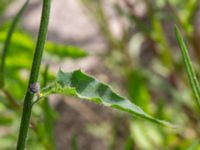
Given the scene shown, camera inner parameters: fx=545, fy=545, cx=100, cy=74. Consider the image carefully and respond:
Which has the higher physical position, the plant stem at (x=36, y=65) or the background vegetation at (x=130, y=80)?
the plant stem at (x=36, y=65)

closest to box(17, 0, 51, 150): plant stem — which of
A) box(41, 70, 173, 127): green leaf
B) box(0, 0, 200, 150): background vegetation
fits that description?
box(41, 70, 173, 127): green leaf

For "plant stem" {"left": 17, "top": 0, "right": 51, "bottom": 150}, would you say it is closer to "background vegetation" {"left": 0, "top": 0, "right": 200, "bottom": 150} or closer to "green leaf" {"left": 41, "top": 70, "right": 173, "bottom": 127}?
"green leaf" {"left": 41, "top": 70, "right": 173, "bottom": 127}

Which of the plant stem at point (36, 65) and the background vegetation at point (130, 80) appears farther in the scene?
the background vegetation at point (130, 80)

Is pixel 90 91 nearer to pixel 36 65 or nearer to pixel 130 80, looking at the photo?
pixel 36 65

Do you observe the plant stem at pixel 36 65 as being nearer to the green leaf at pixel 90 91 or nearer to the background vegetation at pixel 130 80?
the green leaf at pixel 90 91

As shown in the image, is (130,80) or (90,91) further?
(130,80)

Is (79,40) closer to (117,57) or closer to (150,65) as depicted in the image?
(150,65)

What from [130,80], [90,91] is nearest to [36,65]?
[90,91]

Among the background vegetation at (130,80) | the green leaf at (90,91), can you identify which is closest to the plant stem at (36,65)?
the green leaf at (90,91)

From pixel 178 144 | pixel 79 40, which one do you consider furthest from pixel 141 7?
pixel 178 144
